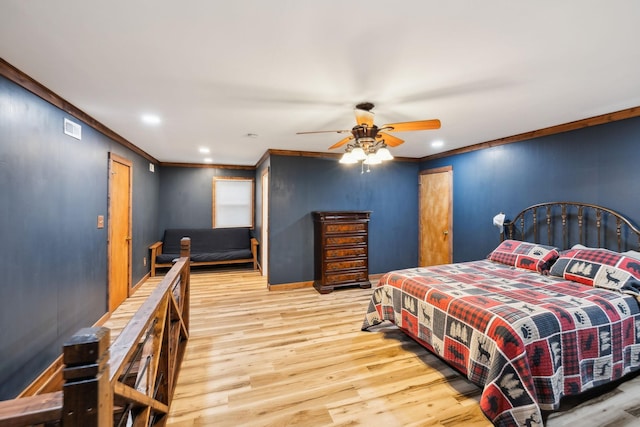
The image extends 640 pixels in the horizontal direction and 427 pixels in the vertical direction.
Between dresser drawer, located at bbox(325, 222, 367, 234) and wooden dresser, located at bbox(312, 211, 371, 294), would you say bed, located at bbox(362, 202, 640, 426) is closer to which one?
wooden dresser, located at bbox(312, 211, 371, 294)

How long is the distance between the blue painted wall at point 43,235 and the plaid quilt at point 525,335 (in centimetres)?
309

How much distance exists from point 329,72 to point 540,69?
4.93 feet

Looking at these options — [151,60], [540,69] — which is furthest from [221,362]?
[540,69]

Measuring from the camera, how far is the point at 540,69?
1.97m

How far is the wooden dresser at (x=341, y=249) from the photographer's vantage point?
4.44m

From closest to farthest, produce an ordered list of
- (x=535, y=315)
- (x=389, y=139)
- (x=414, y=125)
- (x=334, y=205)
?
(x=535, y=315) < (x=414, y=125) < (x=389, y=139) < (x=334, y=205)

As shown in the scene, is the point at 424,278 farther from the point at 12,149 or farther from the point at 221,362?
the point at 12,149

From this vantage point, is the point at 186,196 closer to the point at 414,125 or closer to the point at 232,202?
the point at 232,202

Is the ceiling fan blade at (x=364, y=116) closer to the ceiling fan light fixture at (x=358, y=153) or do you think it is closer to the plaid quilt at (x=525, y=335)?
the ceiling fan light fixture at (x=358, y=153)

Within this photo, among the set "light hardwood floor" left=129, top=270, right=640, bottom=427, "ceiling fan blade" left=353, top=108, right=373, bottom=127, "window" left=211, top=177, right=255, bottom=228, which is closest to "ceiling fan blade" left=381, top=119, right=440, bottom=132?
"ceiling fan blade" left=353, top=108, right=373, bottom=127

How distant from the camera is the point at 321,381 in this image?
2.21m

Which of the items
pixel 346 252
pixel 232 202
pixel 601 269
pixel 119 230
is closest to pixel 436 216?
pixel 346 252

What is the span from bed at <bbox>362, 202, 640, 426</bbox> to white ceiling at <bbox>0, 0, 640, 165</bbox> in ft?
4.89

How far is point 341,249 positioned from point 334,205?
0.88 meters
